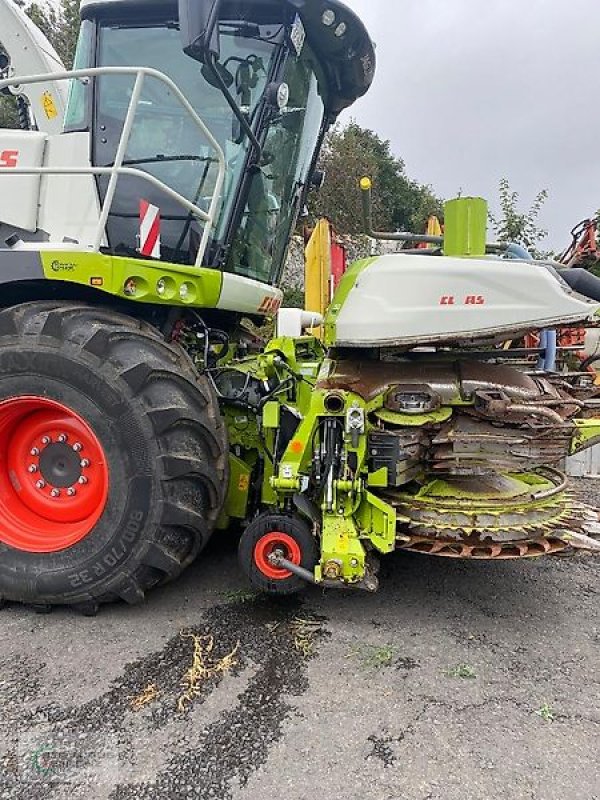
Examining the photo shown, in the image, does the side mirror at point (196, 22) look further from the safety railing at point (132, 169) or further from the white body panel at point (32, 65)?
the white body panel at point (32, 65)

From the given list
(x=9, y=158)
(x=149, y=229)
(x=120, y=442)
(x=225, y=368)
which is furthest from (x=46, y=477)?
(x=9, y=158)

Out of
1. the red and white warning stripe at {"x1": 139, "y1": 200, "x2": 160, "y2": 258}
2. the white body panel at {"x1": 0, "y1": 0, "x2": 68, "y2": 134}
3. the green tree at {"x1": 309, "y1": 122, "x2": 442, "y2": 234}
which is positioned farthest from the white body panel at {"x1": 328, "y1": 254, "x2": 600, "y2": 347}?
the green tree at {"x1": 309, "y1": 122, "x2": 442, "y2": 234}

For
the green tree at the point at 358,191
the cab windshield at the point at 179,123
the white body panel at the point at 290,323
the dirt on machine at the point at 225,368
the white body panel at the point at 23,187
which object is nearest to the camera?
the dirt on machine at the point at 225,368

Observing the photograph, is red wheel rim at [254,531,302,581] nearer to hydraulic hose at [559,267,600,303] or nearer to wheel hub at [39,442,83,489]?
wheel hub at [39,442,83,489]

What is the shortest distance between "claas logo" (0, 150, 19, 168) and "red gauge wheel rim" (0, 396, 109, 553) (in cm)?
138

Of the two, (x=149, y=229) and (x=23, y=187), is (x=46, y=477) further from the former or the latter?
(x=23, y=187)

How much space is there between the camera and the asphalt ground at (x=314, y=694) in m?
1.78

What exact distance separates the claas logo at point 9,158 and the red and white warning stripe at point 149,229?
0.85 meters

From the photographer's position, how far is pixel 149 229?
9.64ft

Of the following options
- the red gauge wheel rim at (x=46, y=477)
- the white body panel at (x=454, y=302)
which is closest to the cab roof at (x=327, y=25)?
the white body panel at (x=454, y=302)

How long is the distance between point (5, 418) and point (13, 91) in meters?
2.20

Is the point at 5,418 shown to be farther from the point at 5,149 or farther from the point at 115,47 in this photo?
the point at 115,47

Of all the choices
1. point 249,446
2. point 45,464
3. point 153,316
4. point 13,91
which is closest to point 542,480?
point 249,446

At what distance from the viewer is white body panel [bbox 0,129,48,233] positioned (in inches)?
126
